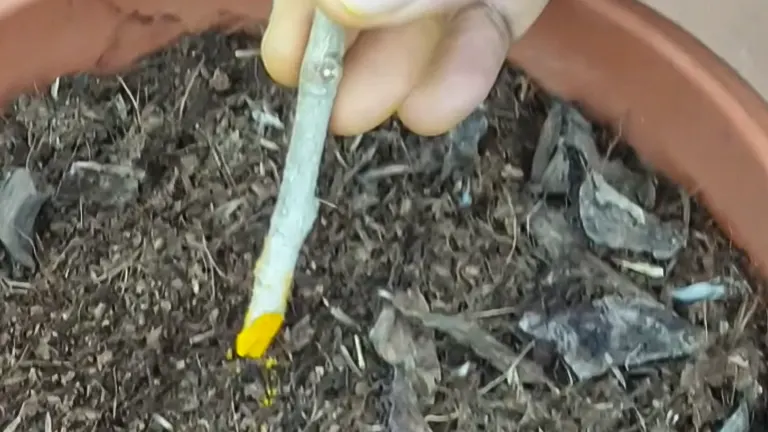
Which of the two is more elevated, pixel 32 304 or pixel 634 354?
pixel 634 354

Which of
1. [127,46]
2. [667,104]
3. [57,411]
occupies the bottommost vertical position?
[57,411]

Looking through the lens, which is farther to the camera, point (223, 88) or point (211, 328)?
point (223, 88)

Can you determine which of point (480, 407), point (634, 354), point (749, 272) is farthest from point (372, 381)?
point (749, 272)

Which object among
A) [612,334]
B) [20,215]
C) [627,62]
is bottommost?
[20,215]

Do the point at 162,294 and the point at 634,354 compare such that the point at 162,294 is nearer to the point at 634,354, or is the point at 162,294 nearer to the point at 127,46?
the point at 127,46

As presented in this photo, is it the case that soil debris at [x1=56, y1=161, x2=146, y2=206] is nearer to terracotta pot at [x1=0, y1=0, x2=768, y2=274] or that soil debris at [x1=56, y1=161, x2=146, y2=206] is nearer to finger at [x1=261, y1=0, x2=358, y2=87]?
terracotta pot at [x1=0, y1=0, x2=768, y2=274]

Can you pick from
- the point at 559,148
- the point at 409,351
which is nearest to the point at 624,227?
the point at 559,148

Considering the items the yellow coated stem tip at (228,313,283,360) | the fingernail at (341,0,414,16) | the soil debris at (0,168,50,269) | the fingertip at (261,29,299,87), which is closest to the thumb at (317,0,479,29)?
the fingernail at (341,0,414,16)

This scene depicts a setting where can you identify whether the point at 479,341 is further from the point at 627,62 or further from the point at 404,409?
the point at 627,62
